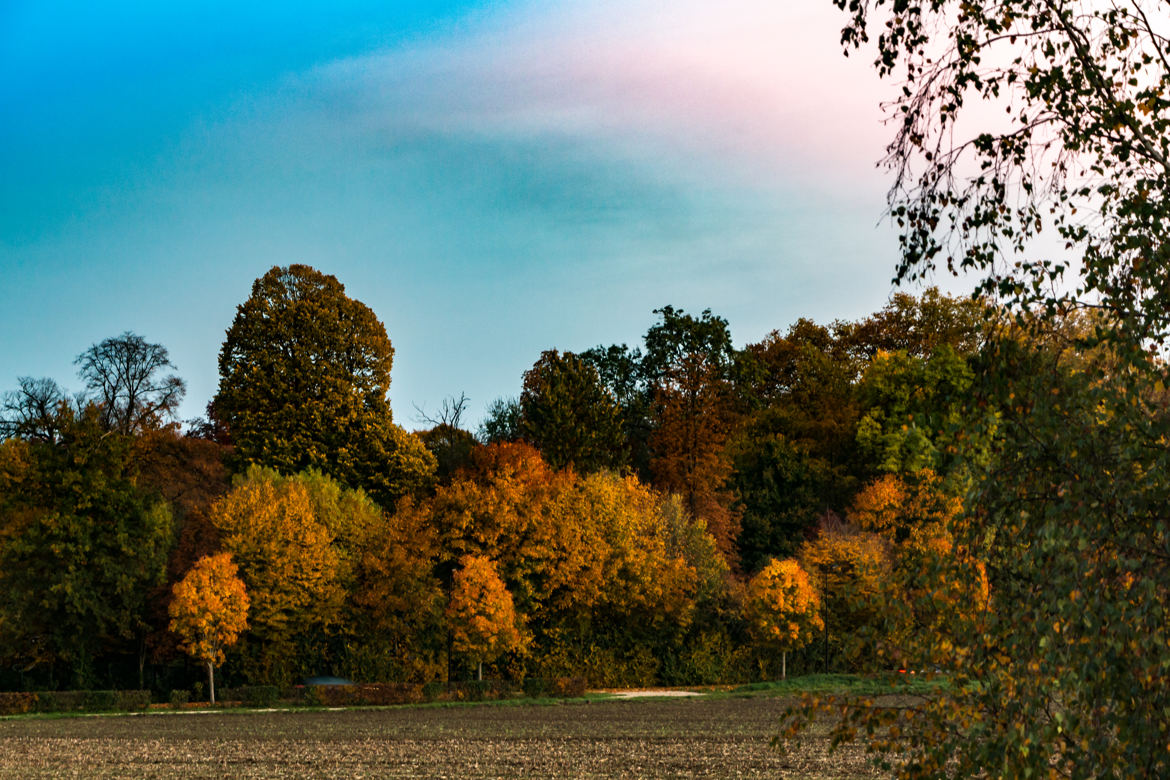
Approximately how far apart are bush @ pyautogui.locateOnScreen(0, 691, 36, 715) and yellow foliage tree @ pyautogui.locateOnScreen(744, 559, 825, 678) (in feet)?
98.3

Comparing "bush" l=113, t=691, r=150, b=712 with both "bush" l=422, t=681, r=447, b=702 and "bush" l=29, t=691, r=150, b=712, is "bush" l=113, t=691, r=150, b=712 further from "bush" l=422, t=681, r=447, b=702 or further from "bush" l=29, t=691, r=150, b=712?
"bush" l=422, t=681, r=447, b=702

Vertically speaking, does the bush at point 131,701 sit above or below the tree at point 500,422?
→ below

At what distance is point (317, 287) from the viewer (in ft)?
211

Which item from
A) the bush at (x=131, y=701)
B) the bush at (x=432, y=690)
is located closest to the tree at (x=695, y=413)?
the bush at (x=432, y=690)

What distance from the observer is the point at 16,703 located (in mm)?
45719

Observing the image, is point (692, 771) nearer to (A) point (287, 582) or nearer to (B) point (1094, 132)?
(B) point (1094, 132)

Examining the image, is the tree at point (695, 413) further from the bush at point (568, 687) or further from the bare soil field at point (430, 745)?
the bare soil field at point (430, 745)

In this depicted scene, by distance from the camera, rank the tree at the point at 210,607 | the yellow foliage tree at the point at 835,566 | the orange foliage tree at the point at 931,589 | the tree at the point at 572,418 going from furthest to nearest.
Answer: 1. the tree at the point at 572,418
2. the yellow foliage tree at the point at 835,566
3. the tree at the point at 210,607
4. the orange foliage tree at the point at 931,589

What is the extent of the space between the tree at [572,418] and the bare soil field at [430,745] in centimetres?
2275

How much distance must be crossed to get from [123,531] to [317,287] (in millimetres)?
18423

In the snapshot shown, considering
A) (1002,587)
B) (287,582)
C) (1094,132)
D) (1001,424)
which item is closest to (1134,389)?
(1001,424)

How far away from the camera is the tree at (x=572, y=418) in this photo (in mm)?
65688

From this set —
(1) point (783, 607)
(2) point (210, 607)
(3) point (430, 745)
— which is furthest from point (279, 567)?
(1) point (783, 607)

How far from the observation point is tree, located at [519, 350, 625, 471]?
65.7 m
